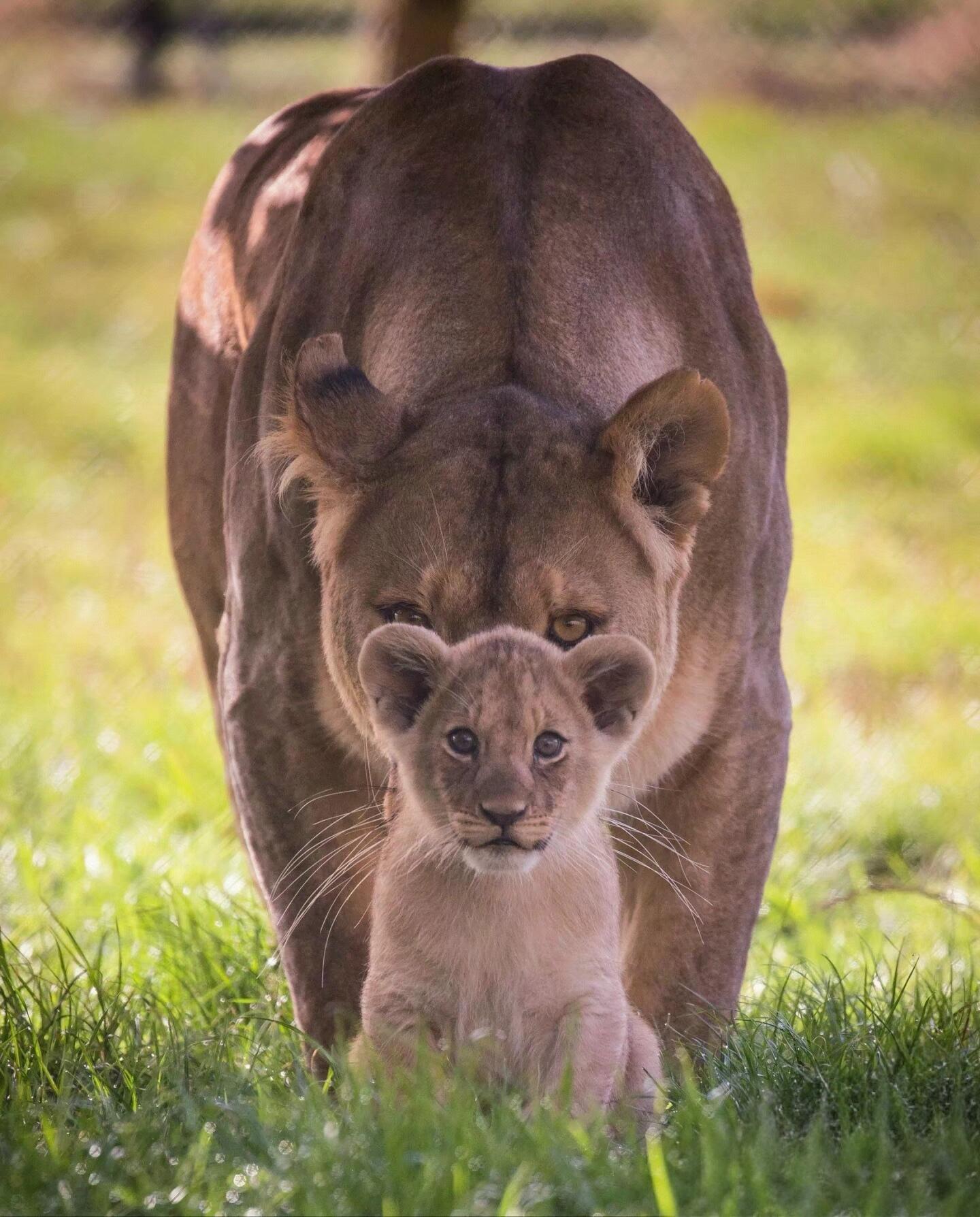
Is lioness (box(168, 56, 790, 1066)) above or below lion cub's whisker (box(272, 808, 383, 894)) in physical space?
above

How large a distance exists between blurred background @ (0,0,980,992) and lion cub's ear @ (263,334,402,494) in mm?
1420

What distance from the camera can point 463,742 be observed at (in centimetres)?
281

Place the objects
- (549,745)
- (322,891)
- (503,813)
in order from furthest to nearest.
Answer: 1. (322,891)
2. (549,745)
3. (503,813)

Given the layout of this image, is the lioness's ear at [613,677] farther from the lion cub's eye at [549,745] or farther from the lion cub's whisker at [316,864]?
the lion cub's whisker at [316,864]

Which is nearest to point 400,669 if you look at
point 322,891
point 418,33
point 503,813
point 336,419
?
point 503,813

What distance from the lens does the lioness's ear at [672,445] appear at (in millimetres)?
3133

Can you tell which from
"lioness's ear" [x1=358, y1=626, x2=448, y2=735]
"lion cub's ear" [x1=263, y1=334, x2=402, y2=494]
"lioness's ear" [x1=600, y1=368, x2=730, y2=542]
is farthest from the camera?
"lion cub's ear" [x1=263, y1=334, x2=402, y2=494]

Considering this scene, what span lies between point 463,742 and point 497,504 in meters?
0.46

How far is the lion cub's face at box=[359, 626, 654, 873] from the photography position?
2762mm

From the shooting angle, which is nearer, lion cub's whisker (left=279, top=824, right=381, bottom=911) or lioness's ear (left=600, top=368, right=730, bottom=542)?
lioness's ear (left=600, top=368, right=730, bottom=542)

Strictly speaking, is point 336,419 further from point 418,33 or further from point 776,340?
point 776,340

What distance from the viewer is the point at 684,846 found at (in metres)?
3.74

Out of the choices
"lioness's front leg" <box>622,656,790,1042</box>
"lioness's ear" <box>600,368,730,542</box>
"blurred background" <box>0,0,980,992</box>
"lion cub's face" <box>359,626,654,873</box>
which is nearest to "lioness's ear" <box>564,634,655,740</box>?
"lion cub's face" <box>359,626,654,873</box>

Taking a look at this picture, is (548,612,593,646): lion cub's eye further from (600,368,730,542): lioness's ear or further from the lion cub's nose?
the lion cub's nose
